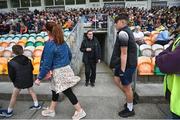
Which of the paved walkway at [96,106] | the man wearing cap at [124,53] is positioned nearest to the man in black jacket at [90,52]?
Result: the paved walkway at [96,106]

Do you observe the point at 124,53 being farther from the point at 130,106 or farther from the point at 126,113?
the point at 126,113

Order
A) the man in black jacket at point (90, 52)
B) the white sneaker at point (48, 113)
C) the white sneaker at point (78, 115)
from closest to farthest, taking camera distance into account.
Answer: the white sneaker at point (78, 115)
the white sneaker at point (48, 113)
the man in black jacket at point (90, 52)

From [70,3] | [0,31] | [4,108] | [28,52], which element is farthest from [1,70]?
[70,3]

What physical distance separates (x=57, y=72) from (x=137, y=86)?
2229 millimetres

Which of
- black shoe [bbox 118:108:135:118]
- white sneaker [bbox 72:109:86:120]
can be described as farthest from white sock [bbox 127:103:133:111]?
white sneaker [bbox 72:109:86:120]

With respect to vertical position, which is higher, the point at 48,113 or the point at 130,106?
the point at 130,106

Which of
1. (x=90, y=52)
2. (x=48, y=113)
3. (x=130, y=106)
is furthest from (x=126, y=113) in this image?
(x=90, y=52)

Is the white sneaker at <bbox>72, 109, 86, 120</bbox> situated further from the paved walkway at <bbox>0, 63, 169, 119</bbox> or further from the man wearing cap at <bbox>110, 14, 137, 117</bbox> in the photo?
the man wearing cap at <bbox>110, 14, 137, 117</bbox>

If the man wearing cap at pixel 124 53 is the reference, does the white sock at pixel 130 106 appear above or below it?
below

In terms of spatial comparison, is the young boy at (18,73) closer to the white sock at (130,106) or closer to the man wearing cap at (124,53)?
the man wearing cap at (124,53)

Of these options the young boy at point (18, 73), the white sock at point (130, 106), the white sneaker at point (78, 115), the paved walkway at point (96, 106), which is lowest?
the paved walkway at point (96, 106)

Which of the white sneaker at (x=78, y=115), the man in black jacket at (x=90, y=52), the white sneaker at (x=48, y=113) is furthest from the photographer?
the man in black jacket at (x=90, y=52)

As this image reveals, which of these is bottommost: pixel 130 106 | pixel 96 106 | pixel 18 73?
pixel 96 106

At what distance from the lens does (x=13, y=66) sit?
4.58 meters
